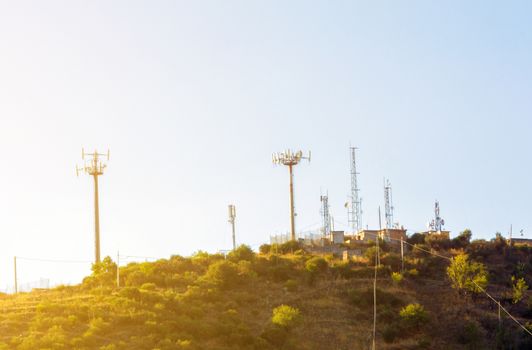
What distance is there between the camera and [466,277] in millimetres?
67500

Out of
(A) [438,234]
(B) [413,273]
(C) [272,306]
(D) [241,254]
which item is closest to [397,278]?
(B) [413,273]

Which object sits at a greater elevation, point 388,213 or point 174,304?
point 388,213

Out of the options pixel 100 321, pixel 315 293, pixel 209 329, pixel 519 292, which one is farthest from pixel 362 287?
pixel 100 321

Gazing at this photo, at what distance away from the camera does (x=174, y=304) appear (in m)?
60.9

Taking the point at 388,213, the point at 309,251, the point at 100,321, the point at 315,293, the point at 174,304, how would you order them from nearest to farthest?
the point at 100,321 → the point at 174,304 → the point at 315,293 → the point at 309,251 → the point at 388,213

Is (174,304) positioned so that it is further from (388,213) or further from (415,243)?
(388,213)

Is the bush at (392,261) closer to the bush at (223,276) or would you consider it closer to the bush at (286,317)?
the bush at (223,276)

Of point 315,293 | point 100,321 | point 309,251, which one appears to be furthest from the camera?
point 309,251

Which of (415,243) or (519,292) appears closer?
(519,292)

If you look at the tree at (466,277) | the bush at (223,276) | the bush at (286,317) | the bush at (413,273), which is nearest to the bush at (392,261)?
the bush at (413,273)

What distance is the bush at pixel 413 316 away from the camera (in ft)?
204

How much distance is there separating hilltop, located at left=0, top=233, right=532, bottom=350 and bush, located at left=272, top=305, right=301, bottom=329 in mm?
81

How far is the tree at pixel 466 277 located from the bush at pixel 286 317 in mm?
12483

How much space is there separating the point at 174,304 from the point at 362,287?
1470cm
